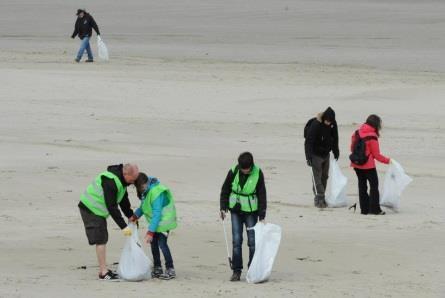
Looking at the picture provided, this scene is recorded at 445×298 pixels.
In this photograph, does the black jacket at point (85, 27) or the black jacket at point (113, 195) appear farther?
the black jacket at point (85, 27)

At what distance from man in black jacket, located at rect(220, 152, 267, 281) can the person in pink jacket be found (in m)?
3.85

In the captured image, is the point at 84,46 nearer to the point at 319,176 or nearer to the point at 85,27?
the point at 85,27

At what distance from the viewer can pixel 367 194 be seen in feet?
54.7

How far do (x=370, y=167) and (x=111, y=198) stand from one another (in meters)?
5.05

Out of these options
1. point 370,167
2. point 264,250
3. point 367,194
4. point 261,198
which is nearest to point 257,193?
point 261,198

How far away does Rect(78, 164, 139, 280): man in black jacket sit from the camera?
12.4 meters

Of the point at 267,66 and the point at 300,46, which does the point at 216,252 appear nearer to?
the point at 267,66

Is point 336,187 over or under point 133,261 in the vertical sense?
over

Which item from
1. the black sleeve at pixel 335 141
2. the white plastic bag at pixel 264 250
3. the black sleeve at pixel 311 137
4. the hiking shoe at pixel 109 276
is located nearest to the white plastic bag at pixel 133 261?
the hiking shoe at pixel 109 276

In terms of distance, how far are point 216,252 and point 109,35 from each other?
2824 cm

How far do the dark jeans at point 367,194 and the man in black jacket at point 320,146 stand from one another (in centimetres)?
56

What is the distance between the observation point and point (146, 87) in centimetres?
2864

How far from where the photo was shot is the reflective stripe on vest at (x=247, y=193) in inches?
501

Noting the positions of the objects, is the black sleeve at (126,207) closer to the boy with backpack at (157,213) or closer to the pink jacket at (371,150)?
the boy with backpack at (157,213)
